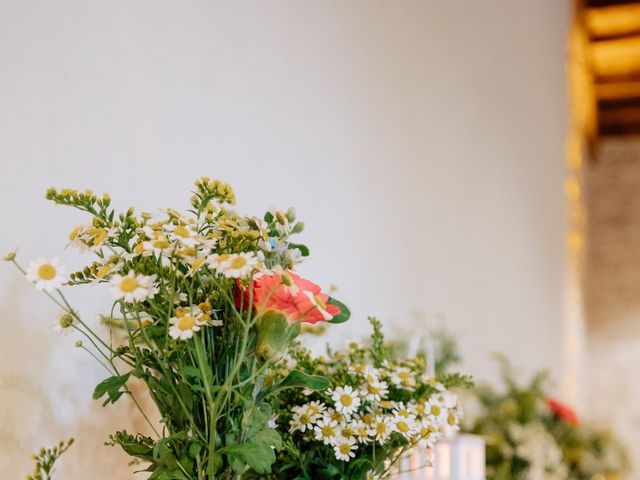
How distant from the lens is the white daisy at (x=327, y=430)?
96 cm

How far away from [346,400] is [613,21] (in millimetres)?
6246

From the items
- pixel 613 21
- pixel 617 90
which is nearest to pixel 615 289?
pixel 617 90

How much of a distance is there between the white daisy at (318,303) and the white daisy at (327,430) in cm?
19

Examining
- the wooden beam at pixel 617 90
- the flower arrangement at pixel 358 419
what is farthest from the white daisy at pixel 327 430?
the wooden beam at pixel 617 90

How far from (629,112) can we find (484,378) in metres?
5.26

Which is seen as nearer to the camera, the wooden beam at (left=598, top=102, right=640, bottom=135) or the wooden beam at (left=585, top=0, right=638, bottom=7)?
the wooden beam at (left=585, top=0, right=638, bottom=7)

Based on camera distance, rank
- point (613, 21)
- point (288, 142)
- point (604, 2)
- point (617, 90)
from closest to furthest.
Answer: point (288, 142), point (604, 2), point (613, 21), point (617, 90)

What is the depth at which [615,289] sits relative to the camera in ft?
23.4

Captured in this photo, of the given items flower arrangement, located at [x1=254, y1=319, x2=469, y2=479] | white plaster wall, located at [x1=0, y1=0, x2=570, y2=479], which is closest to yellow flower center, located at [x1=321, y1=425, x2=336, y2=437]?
flower arrangement, located at [x1=254, y1=319, x2=469, y2=479]

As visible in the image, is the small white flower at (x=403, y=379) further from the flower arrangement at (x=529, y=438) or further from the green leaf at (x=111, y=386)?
the flower arrangement at (x=529, y=438)

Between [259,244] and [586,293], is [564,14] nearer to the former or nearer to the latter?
[586,293]

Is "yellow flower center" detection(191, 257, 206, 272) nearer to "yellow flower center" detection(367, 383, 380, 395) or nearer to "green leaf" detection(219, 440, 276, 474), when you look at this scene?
"green leaf" detection(219, 440, 276, 474)

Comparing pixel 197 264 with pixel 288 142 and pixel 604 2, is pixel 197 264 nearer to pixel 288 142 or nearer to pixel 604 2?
pixel 288 142

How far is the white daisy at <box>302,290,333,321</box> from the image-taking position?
2.65 ft
